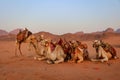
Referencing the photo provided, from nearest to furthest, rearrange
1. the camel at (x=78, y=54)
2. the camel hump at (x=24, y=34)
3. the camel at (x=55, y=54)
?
the camel at (x=55, y=54) → the camel at (x=78, y=54) → the camel hump at (x=24, y=34)

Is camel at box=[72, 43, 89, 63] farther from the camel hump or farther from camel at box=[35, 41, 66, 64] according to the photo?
the camel hump

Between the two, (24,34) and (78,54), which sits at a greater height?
(24,34)

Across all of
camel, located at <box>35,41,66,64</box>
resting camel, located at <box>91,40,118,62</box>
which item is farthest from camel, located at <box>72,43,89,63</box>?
resting camel, located at <box>91,40,118,62</box>

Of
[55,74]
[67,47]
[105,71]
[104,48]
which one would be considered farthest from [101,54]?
[55,74]

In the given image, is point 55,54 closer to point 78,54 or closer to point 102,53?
point 78,54

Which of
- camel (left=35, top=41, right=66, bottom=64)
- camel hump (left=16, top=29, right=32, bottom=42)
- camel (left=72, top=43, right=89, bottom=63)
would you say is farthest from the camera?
camel hump (left=16, top=29, right=32, bottom=42)

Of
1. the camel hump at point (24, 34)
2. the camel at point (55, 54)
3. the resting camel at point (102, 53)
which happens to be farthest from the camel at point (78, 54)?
the camel hump at point (24, 34)

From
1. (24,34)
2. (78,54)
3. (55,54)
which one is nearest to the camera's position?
(55,54)

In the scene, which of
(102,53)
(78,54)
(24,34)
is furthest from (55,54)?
(24,34)

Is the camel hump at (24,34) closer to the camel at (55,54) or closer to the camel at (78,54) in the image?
the camel at (55,54)

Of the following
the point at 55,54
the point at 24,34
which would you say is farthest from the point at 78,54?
the point at 24,34

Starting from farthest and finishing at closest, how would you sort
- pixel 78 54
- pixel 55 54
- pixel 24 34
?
pixel 24 34, pixel 78 54, pixel 55 54

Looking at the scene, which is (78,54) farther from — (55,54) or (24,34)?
(24,34)

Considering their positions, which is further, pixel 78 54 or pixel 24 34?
pixel 24 34
